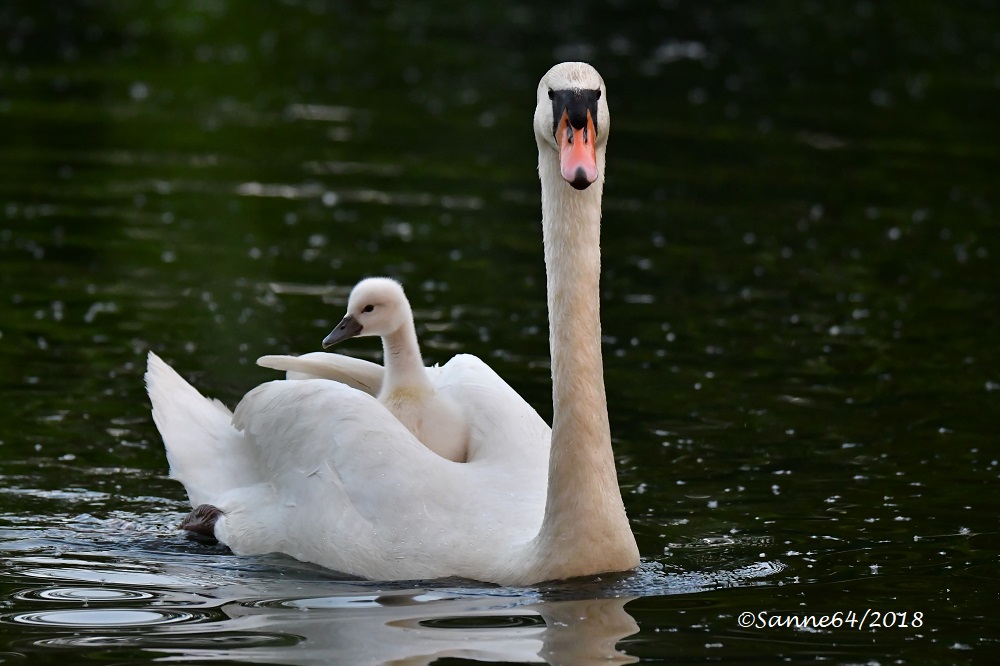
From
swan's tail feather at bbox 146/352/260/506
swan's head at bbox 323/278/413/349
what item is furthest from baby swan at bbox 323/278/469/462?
swan's tail feather at bbox 146/352/260/506

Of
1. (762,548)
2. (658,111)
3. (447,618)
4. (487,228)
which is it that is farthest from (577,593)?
(658,111)

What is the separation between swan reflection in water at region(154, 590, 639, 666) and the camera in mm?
7578

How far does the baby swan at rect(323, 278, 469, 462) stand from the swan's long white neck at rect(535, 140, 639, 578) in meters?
1.53

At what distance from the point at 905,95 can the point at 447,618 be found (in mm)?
24326

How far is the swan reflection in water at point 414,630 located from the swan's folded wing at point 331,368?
204cm

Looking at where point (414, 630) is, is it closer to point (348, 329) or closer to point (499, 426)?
point (499, 426)

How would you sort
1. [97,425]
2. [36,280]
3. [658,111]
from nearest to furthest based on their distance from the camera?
[97,425]
[36,280]
[658,111]

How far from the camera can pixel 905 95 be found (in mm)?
30578

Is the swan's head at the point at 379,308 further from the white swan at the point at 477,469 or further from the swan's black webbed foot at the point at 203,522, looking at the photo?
the swan's black webbed foot at the point at 203,522

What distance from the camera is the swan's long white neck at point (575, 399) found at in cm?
830

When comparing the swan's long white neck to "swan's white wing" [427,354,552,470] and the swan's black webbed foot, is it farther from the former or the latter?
the swan's black webbed foot

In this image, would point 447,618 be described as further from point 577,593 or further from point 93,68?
point 93,68

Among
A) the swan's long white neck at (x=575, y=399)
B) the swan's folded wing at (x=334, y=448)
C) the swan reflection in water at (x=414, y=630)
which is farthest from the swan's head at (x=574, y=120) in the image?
the swan reflection in water at (x=414, y=630)

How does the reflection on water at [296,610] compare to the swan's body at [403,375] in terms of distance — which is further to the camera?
→ the swan's body at [403,375]
